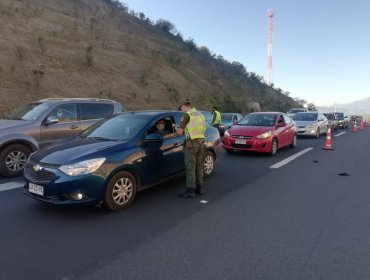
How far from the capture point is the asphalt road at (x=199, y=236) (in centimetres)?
366

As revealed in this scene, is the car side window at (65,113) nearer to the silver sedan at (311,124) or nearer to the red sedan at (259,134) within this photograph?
the red sedan at (259,134)

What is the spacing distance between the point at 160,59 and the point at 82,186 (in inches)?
1501

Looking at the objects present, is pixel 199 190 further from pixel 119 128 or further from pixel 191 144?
pixel 119 128

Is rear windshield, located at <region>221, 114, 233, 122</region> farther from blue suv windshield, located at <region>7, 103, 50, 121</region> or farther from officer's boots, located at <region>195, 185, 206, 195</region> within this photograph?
officer's boots, located at <region>195, 185, 206, 195</region>

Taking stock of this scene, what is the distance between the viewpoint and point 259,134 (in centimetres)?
1138

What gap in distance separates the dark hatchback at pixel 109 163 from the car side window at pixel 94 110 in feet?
9.01

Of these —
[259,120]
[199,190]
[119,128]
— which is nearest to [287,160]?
[259,120]

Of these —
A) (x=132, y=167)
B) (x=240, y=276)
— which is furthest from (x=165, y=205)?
(x=240, y=276)

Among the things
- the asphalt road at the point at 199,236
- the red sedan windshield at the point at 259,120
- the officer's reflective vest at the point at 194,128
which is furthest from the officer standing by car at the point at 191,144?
the red sedan windshield at the point at 259,120

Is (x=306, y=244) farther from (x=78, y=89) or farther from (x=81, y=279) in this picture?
(x=78, y=89)

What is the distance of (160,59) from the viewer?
137 ft


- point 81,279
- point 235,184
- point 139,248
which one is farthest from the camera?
point 235,184

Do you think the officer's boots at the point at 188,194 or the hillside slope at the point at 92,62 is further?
the hillside slope at the point at 92,62

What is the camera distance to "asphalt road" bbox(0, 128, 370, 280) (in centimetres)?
366
